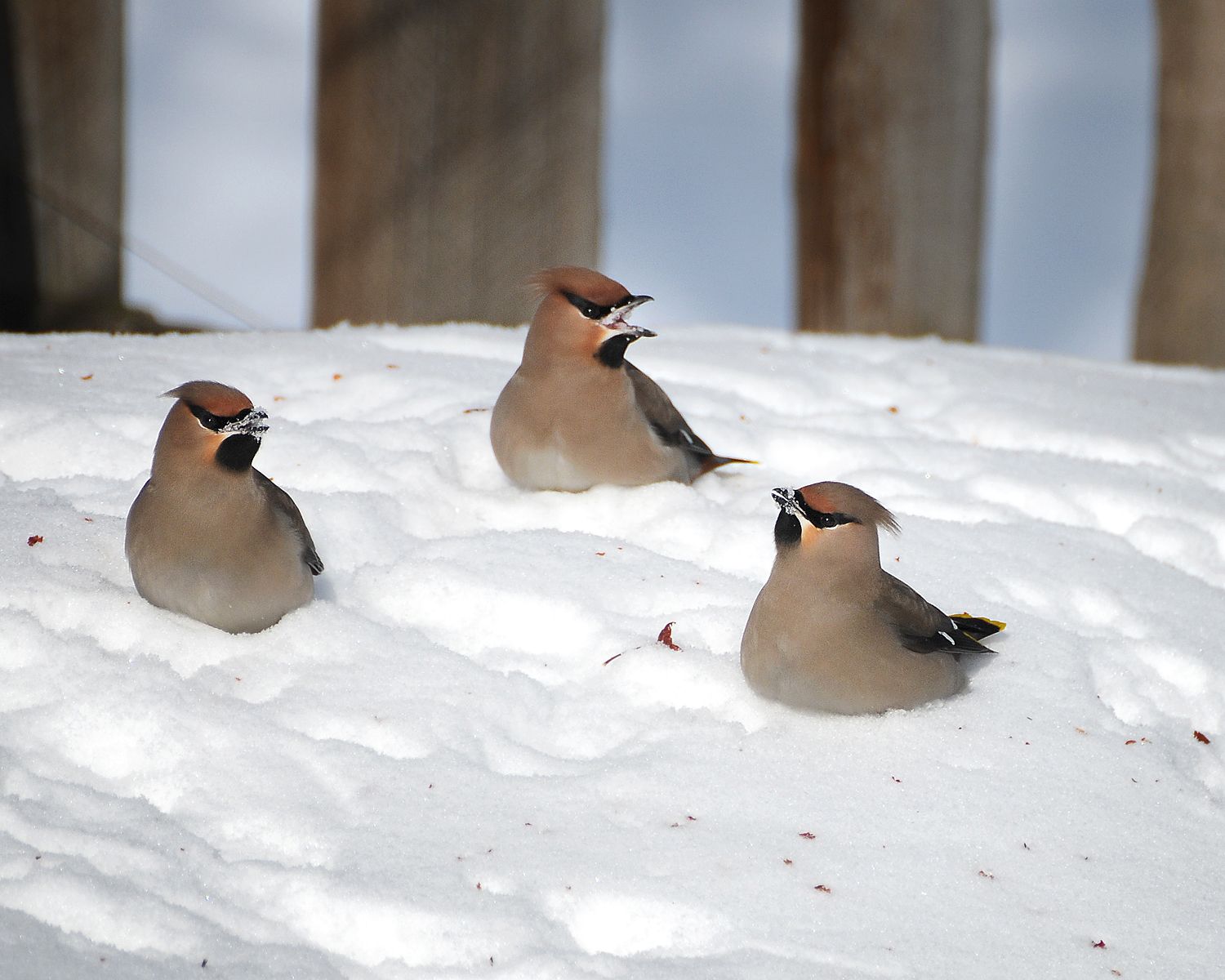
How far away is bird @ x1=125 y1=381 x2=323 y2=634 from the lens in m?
2.90

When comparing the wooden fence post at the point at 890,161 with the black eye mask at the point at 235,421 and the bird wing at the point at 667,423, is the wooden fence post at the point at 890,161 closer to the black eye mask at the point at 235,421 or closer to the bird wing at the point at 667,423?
the bird wing at the point at 667,423

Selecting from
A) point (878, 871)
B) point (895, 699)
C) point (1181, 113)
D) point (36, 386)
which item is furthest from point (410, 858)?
point (1181, 113)

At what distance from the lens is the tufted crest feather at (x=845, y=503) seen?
2.98 meters

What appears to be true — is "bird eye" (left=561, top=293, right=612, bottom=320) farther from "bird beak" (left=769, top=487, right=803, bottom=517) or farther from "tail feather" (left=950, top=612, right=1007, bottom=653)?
"tail feather" (left=950, top=612, right=1007, bottom=653)

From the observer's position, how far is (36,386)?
4.11m

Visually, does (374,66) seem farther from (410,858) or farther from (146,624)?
(410,858)

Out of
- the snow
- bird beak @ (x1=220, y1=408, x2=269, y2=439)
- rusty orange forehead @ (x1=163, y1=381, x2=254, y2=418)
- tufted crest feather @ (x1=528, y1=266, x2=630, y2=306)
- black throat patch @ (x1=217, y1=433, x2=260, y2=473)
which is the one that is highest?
tufted crest feather @ (x1=528, y1=266, x2=630, y2=306)

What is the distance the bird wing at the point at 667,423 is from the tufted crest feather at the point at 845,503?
929mm

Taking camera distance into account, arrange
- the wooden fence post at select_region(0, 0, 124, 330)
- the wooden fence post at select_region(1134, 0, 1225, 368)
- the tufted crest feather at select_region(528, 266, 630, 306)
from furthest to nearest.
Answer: the wooden fence post at select_region(1134, 0, 1225, 368), the wooden fence post at select_region(0, 0, 124, 330), the tufted crest feather at select_region(528, 266, 630, 306)

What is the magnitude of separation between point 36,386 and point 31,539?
3.44 ft

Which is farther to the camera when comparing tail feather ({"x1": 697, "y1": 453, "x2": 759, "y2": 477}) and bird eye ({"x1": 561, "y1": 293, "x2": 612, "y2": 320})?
tail feather ({"x1": 697, "y1": 453, "x2": 759, "y2": 477})

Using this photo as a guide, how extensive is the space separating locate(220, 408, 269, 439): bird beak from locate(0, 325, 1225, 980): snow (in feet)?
1.50

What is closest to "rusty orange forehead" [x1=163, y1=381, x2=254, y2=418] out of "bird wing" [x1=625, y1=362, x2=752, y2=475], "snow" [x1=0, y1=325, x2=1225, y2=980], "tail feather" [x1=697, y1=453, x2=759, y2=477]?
"snow" [x1=0, y1=325, x2=1225, y2=980]

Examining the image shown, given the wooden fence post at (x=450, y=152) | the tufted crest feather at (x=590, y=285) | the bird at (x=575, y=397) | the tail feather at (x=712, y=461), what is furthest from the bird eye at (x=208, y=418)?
the wooden fence post at (x=450, y=152)
